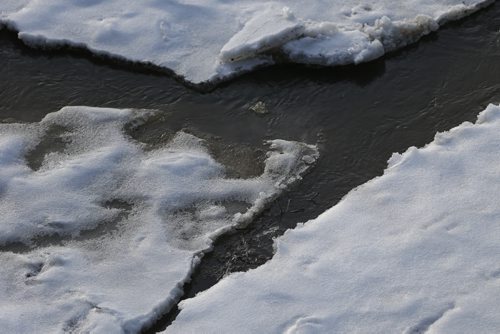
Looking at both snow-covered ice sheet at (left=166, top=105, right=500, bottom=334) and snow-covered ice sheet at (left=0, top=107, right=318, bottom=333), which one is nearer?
snow-covered ice sheet at (left=166, top=105, right=500, bottom=334)

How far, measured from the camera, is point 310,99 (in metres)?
8.47

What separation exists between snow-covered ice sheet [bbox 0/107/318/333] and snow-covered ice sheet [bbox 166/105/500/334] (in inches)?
22.6

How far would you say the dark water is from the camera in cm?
768

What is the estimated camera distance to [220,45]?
902 cm

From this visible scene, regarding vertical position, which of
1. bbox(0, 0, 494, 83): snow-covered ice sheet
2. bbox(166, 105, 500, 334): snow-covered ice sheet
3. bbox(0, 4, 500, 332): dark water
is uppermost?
bbox(0, 0, 494, 83): snow-covered ice sheet

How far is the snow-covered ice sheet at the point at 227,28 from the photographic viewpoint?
28.7ft

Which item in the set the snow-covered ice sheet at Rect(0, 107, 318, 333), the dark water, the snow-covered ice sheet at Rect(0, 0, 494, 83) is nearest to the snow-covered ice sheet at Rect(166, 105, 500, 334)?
the dark water

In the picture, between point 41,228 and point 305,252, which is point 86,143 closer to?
point 41,228

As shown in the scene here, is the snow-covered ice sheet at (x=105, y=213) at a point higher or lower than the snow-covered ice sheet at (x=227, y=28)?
lower

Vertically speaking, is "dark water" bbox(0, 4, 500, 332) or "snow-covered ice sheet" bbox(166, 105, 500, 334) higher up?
"dark water" bbox(0, 4, 500, 332)

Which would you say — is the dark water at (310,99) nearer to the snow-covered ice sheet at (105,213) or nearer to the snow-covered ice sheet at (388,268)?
the snow-covered ice sheet at (105,213)

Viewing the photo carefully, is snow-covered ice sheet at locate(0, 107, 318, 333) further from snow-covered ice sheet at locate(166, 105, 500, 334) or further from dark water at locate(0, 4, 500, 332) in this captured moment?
snow-covered ice sheet at locate(166, 105, 500, 334)

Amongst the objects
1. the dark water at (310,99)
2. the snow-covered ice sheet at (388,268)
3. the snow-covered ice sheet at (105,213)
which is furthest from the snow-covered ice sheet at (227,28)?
the snow-covered ice sheet at (388,268)

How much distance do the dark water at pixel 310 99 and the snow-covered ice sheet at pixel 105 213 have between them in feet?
0.71
